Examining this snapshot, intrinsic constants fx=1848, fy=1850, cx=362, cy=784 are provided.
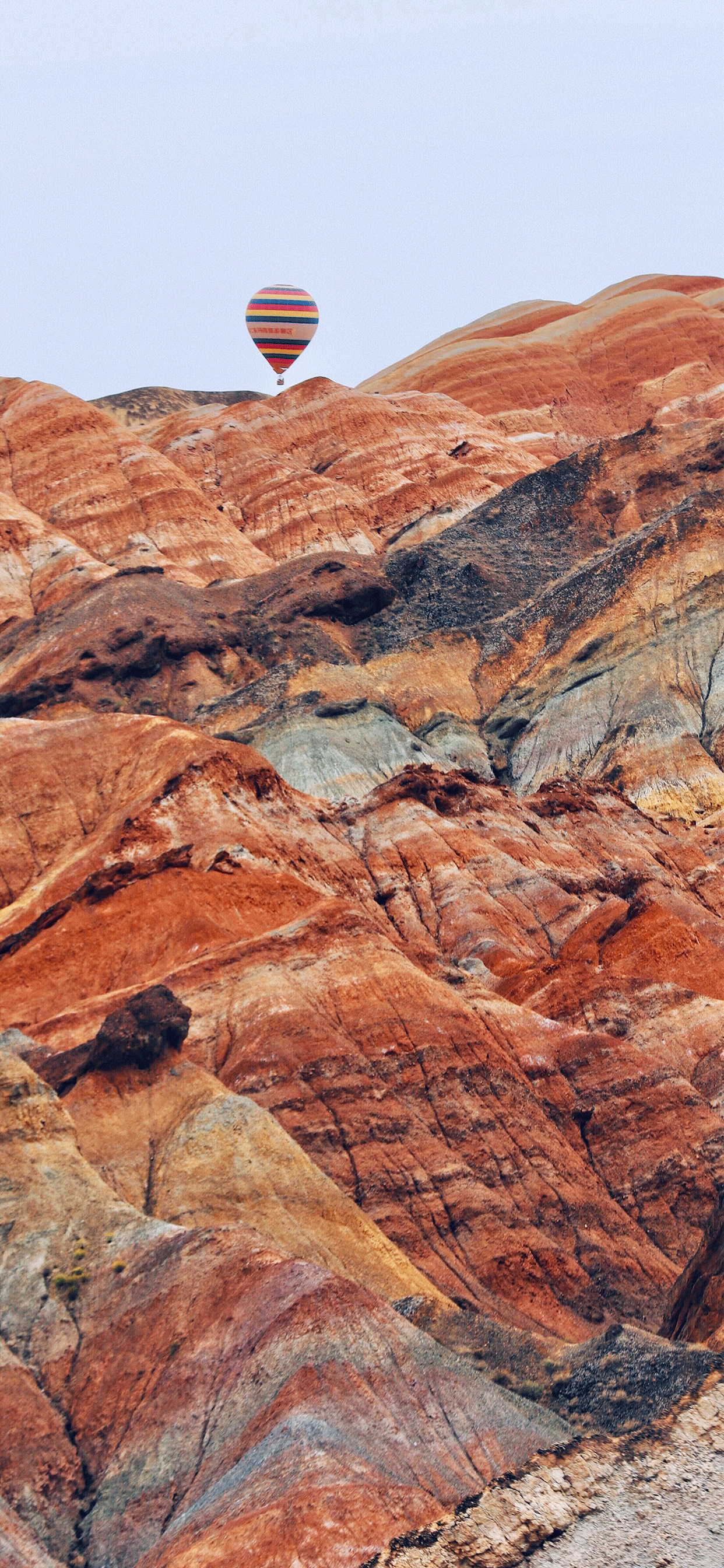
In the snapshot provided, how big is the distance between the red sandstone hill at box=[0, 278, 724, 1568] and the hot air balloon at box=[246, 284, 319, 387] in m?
26.1

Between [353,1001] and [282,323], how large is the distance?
123830mm

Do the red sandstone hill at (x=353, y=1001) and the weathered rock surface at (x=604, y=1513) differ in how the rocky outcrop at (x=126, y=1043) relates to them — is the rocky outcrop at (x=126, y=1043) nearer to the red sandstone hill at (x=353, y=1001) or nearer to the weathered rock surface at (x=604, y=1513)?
the red sandstone hill at (x=353, y=1001)

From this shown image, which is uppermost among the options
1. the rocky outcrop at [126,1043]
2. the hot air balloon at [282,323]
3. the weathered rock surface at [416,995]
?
the hot air balloon at [282,323]

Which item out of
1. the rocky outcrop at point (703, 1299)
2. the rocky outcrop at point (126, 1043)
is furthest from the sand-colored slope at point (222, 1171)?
the rocky outcrop at point (703, 1299)

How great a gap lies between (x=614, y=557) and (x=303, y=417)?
173 ft

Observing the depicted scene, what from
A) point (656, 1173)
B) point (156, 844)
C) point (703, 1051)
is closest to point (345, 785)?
point (156, 844)

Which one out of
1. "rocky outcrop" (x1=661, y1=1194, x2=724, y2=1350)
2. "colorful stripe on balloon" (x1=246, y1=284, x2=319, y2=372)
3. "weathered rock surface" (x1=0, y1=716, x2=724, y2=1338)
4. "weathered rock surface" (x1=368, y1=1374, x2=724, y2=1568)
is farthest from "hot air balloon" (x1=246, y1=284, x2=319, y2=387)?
"weathered rock surface" (x1=368, y1=1374, x2=724, y2=1568)

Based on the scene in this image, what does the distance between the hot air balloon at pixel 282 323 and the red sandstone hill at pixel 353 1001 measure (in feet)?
85.5

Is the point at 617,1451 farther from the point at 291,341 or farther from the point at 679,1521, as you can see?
the point at 291,341

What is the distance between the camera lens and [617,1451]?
119ft

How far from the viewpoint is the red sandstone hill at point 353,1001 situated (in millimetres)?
36375

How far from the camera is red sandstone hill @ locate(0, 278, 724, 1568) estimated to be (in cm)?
3638

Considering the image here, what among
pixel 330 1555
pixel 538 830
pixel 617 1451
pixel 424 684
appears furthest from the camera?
pixel 424 684

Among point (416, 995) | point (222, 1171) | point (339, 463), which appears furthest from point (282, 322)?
point (222, 1171)
